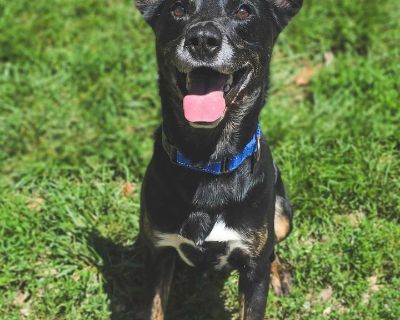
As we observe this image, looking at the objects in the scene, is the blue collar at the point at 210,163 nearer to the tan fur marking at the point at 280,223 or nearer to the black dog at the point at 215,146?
the black dog at the point at 215,146

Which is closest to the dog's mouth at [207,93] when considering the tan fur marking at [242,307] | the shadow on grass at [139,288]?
the tan fur marking at [242,307]

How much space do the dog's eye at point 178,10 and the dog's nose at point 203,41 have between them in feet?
0.84

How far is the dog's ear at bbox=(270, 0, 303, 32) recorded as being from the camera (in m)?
3.72

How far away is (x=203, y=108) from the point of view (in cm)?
329

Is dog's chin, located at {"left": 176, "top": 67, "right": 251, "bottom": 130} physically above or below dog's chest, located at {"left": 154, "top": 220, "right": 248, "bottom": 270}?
above

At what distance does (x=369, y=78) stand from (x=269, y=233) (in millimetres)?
2410

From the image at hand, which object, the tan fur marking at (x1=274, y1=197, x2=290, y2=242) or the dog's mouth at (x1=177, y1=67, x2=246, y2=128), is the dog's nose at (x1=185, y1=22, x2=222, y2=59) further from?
the tan fur marking at (x1=274, y1=197, x2=290, y2=242)

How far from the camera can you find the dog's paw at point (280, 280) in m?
4.38

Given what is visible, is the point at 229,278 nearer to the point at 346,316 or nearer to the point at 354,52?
the point at 346,316

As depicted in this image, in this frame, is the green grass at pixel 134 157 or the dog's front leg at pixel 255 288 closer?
the dog's front leg at pixel 255 288

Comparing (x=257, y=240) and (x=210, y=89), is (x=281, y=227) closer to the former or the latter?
(x=257, y=240)

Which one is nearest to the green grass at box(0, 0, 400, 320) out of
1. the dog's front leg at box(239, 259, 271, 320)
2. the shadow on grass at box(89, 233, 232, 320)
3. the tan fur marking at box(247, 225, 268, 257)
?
the shadow on grass at box(89, 233, 232, 320)

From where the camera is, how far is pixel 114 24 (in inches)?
255

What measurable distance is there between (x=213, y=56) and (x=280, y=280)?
173 cm
